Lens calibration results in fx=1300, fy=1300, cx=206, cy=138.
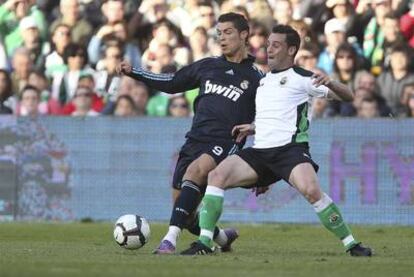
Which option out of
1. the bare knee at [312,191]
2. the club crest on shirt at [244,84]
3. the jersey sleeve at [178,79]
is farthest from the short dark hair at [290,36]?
the bare knee at [312,191]

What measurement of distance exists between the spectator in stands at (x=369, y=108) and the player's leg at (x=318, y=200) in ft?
25.1

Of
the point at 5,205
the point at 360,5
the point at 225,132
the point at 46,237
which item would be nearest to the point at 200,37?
the point at 360,5

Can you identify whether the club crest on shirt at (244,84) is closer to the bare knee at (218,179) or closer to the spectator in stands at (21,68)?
the bare knee at (218,179)

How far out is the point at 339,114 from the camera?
2020cm

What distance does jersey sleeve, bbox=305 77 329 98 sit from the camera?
11.9 metres

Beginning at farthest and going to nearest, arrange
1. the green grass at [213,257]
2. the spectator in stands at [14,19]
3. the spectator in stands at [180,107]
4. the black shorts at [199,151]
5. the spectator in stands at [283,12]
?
the spectator in stands at [14,19] → the spectator in stands at [283,12] → the spectator in stands at [180,107] → the black shorts at [199,151] → the green grass at [213,257]

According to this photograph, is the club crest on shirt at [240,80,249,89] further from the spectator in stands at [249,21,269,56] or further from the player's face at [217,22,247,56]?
the spectator in stands at [249,21,269,56]

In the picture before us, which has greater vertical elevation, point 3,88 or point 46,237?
point 3,88

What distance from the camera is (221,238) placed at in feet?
42.5

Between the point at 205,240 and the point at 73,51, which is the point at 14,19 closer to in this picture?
the point at 73,51

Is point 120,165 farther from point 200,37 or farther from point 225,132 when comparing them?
point 225,132

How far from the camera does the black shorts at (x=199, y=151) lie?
12508mm

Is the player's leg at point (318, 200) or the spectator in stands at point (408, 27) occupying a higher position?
the spectator in stands at point (408, 27)

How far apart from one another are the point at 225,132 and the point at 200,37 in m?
8.88
